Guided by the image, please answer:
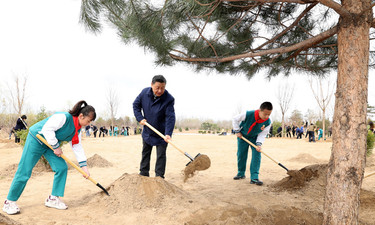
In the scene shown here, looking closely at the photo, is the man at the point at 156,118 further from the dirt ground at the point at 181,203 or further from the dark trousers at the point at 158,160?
the dirt ground at the point at 181,203

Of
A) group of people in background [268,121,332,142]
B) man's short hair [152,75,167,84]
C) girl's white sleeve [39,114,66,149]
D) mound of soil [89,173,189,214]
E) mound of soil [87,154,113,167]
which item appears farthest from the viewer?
group of people in background [268,121,332,142]

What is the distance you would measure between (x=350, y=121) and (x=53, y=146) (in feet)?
9.34

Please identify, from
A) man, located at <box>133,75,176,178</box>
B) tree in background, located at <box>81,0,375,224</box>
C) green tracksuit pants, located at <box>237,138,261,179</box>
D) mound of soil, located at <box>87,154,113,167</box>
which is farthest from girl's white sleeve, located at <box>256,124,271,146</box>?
mound of soil, located at <box>87,154,113,167</box>

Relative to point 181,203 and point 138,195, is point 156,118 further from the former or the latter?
point 181,203

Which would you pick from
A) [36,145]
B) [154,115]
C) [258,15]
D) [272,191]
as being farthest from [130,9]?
[272,191]

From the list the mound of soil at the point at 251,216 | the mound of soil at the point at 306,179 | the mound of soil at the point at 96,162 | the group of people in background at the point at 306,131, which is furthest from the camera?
the group of people in background at the point at 306,131

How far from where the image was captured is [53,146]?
8.86 ft

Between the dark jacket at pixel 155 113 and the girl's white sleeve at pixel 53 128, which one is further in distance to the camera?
the dark jacket at pixel 155 113

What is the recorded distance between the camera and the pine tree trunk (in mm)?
2152

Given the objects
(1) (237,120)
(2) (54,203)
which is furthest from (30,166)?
(1) (237,120)

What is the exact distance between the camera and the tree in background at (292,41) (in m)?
2.18

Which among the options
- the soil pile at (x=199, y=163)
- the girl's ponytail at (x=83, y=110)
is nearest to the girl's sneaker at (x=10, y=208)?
the girl's ponytail at (x=83, y=110)

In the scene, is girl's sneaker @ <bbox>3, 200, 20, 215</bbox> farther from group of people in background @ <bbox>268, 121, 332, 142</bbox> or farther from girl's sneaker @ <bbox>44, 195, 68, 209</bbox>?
group of people in background @ <bbox>268, 121, 332, 142</bbox>

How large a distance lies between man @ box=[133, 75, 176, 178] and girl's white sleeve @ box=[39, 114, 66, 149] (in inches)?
40.4
